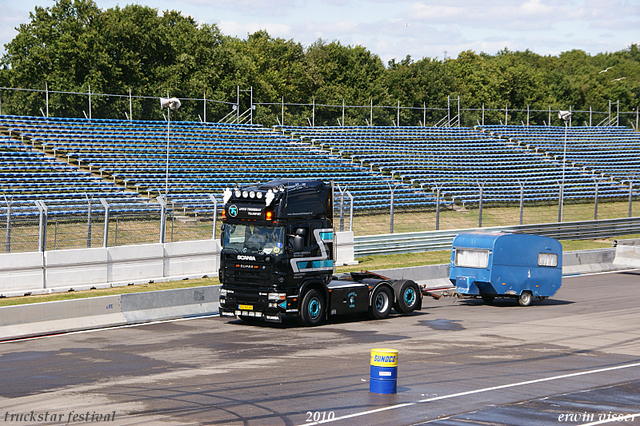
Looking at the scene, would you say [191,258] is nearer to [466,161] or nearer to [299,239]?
[299,239]

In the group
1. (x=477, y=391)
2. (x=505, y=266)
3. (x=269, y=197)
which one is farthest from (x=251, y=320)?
(x=477, y=391)

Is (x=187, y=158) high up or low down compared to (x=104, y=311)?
up

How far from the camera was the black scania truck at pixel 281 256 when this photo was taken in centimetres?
1673

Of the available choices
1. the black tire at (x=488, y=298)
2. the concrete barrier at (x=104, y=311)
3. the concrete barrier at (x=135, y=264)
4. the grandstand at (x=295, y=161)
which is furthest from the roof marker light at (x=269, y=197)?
the black tire at (x=488, y=298)

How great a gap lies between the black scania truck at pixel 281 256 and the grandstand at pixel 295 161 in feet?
24.3

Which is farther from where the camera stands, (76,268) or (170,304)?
(76,268)

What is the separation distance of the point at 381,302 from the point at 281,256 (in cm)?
350

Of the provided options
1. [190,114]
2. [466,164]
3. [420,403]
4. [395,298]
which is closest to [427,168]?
[466,164]

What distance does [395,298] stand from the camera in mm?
19062

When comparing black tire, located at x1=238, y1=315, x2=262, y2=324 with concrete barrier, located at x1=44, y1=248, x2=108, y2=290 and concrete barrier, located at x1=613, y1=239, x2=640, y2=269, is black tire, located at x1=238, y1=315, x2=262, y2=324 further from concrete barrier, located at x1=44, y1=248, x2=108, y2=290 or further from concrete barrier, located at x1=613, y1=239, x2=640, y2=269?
concrete barrier, located at x1=613, y1=239, x2=640, y2=269

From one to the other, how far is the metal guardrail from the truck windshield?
40.5 feet

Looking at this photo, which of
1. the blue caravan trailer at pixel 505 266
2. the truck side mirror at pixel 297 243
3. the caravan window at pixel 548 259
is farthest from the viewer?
the caravan window at pixel 548 259

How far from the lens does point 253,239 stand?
17078 millimetres

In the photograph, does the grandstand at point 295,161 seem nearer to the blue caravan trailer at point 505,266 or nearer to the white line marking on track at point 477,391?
the blue caravan trailer at point 505,266
